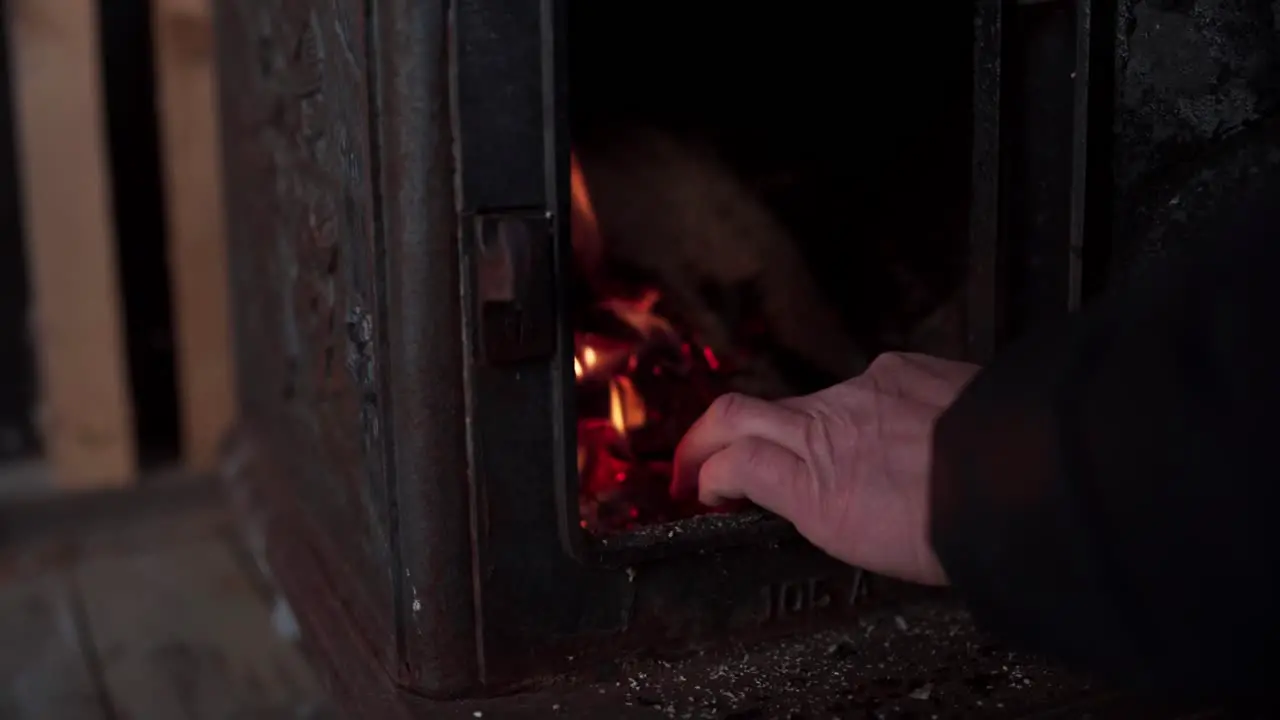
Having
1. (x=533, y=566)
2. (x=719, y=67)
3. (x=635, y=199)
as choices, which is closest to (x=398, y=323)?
(x=533, y=566)

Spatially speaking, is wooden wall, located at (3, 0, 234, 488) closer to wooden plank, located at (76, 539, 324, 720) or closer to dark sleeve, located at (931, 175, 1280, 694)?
wooden plank, located at (76, 539, 324, 720)

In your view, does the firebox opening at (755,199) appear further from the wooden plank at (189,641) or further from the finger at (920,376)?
the wooden plank at (189,641)

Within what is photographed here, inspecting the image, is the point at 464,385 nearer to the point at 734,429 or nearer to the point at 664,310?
the point at 734,429

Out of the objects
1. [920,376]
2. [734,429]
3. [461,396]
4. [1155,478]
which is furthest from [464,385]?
[1155,478]

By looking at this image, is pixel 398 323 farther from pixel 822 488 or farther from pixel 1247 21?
pixel 1247 21

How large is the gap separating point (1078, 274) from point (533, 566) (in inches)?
17.9

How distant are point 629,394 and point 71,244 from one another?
933 mm

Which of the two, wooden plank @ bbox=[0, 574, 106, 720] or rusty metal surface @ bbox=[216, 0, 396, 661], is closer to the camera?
rusty metal surface @ bbox=[216, 0, 396, 661]

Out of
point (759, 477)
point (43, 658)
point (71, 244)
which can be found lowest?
point (43, 658)

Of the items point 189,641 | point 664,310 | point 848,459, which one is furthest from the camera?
point 189,641

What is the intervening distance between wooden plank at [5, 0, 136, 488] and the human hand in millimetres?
1034

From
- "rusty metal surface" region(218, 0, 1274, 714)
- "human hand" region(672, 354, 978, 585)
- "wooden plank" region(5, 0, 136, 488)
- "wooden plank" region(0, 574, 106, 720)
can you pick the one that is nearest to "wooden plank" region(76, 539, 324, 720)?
"wooden plank" region(0, 574, 106, 720)

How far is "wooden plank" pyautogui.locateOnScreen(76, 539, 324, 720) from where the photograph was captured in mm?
1022

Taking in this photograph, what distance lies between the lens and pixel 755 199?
106 centimetres
